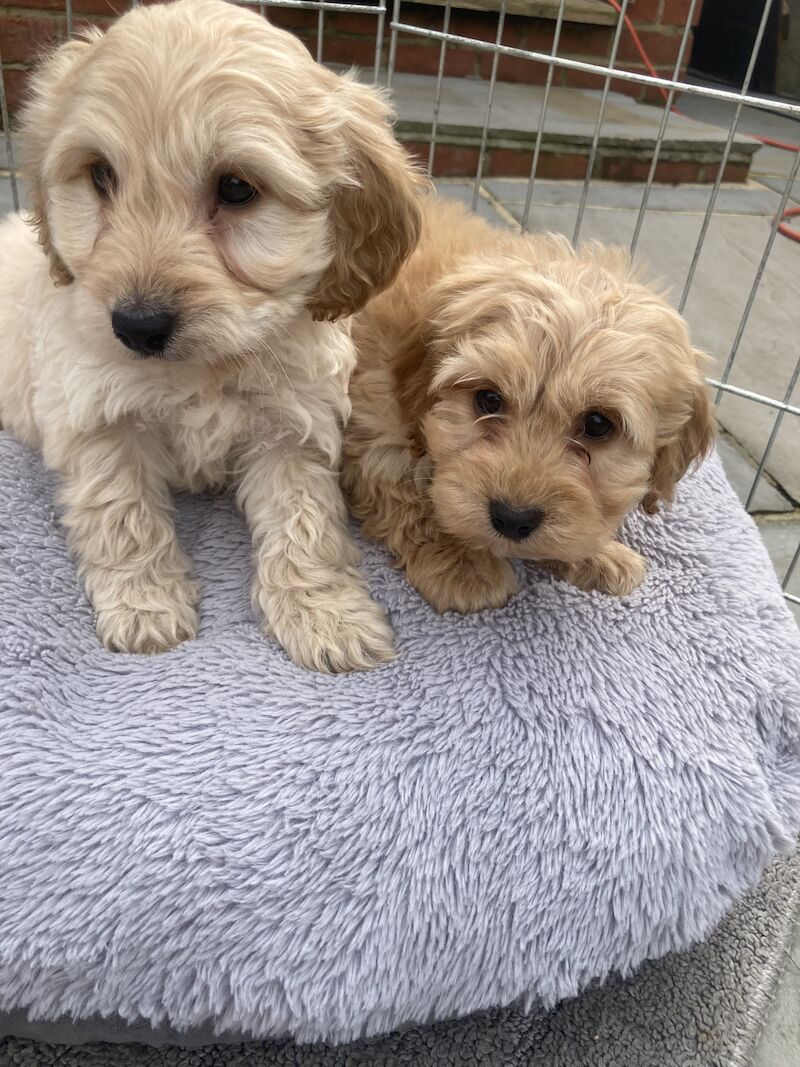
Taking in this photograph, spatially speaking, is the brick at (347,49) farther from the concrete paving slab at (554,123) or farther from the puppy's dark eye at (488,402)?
the puppy's dark eye at (488,402)

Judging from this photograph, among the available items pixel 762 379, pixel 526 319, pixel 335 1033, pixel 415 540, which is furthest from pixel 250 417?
pixel 762 379

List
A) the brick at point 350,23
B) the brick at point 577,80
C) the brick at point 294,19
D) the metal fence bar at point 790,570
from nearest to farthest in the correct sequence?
the metal fence bar at point 790,570 < the brick at point 294,19 < the brick at point 350,23 < the brick at point 577,80

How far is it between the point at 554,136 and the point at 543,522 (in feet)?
12.6

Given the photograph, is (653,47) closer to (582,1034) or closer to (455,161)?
(455,161)

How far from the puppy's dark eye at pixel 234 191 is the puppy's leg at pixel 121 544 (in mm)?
527

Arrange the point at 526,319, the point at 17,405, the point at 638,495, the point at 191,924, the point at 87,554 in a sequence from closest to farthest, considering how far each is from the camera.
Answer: the point at 191,924 → the point at 526,319 → the point at 638,495 → the point at 87,554 → the point at 17,405

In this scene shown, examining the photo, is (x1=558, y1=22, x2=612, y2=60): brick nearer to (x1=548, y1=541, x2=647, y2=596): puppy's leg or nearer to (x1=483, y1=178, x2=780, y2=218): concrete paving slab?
(x1=483, y1=178, x2=780, y2=218): concrete paving slab

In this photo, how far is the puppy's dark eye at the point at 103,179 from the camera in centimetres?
149

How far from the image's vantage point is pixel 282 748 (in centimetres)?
158

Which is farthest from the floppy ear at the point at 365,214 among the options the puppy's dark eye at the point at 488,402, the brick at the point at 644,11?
the brick at the point at 644,11

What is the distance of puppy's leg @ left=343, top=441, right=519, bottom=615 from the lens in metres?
1.85

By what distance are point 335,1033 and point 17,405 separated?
1524mm

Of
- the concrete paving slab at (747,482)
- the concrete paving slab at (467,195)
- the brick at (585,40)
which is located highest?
the brick at (585,40)

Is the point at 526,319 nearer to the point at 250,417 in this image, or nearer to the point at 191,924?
the point at 250,417
